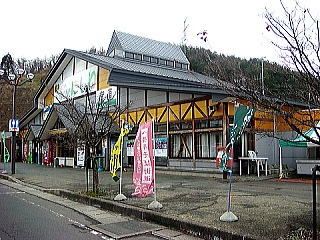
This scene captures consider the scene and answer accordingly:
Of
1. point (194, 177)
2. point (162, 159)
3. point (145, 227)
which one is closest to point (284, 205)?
point (145, 227)

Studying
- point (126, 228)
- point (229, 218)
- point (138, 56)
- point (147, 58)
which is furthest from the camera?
point (147, 58)

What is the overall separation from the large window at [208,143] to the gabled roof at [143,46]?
13.1m

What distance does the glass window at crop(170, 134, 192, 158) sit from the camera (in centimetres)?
1720

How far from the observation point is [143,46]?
1139 inches

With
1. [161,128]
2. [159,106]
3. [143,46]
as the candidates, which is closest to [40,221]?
[161,128]

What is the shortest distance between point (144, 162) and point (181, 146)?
895 cm

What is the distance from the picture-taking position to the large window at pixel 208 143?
52.0 feet

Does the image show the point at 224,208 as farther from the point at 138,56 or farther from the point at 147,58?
the point at 147,58

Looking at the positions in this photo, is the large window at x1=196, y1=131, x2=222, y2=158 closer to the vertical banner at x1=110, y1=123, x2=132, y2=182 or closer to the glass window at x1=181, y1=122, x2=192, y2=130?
the glass window at x1=181, y1=122, x2=192, y2=130

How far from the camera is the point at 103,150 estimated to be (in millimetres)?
22281

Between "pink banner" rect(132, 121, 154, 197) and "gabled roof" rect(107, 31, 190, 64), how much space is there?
18.8m

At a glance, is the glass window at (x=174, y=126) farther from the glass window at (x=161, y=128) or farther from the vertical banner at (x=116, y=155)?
the vertical banner at (x=116, y=155)

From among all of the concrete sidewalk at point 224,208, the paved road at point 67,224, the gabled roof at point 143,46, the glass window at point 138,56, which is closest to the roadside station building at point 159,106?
the gabled roof at point 143,46

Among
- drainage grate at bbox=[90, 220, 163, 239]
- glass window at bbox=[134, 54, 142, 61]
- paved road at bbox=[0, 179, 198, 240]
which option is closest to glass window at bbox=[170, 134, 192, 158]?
paved road at bbox=[0, 179, 198, 240]
